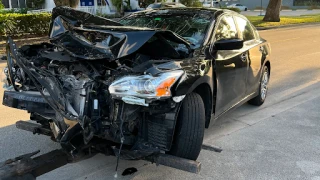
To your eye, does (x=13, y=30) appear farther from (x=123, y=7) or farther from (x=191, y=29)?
(x=123, y=7)

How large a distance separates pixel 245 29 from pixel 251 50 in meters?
0.48

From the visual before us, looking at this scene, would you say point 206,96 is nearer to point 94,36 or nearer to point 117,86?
point 117,86

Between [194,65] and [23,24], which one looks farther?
[23,24]

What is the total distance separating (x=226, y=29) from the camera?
16.6 ft

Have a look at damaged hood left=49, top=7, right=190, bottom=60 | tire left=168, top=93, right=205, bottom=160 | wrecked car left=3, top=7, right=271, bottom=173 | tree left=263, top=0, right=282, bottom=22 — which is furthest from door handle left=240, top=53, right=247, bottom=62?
tree left=263, top=0, right=282, bottom=22

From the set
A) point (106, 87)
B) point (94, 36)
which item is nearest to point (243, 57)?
point (94, 36)

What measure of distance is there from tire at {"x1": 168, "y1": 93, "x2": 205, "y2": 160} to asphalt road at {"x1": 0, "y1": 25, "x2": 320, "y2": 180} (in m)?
0.39

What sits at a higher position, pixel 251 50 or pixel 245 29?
pixel 245 29

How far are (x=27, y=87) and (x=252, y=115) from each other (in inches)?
151

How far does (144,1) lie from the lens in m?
35.5

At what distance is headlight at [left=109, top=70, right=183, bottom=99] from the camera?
10.3ft

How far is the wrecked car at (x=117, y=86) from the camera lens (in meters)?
3.20

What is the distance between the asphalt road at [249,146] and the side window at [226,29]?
4.64 ft

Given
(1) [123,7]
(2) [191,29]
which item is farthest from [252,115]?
(1) [123,7]
